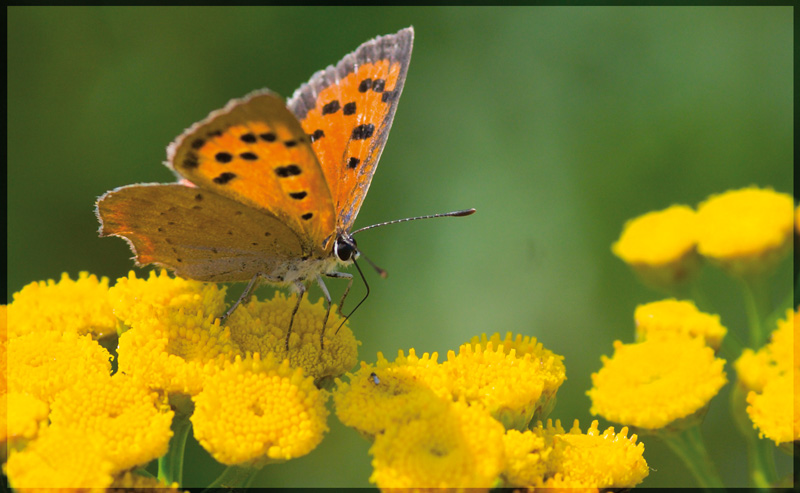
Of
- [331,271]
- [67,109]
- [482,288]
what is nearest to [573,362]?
[482,288]

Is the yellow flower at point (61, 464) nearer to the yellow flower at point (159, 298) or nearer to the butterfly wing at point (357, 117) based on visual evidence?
the yellow flower at point (159, 298)

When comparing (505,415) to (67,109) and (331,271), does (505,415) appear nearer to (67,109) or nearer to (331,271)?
(331,271)

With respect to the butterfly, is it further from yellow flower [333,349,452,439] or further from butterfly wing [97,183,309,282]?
yellow flower [333,349,452,439]

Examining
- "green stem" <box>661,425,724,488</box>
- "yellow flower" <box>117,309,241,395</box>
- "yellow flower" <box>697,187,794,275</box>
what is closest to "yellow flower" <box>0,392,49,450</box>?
"yellow flower" <box>117,309,241,395</box>

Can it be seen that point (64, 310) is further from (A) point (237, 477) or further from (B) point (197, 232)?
(A) point (237, 477)

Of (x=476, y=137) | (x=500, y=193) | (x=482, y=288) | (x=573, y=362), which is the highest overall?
(x=476, y=137)

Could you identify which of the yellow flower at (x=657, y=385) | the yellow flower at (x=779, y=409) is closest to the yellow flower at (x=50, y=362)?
the yellow flower at (x=657, y=385)
